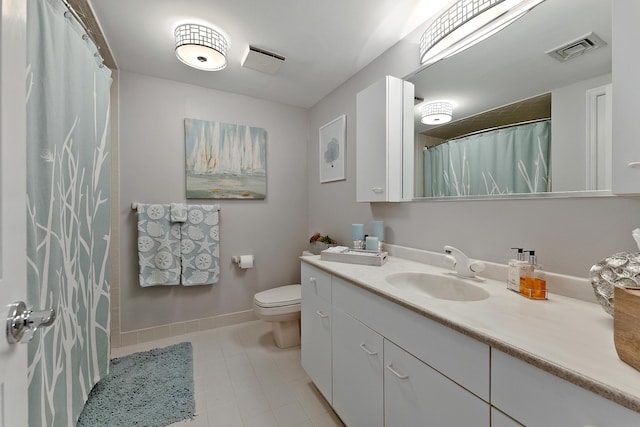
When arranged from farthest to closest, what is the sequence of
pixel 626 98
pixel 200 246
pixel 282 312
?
1. pixel 200 246
2. pixel 282 312
3. pixel 626 98

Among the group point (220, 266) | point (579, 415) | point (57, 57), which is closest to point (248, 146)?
point (220, 266)

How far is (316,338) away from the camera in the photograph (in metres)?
1.48

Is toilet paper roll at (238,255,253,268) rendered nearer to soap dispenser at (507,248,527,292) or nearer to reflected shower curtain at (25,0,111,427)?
reflected shower curtain at (25,0,111,427)

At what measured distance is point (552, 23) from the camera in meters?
0.99

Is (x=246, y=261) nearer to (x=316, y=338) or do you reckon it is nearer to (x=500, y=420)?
(x=316, y=338)

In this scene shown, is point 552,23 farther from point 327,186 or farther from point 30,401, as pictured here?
point 30,401

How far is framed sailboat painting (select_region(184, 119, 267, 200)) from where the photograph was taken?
2.24m

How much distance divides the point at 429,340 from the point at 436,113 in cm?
125

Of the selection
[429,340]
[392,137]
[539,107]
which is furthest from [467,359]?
[392,137]

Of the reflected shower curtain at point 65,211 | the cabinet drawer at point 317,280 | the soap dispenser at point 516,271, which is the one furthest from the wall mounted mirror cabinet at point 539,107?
the reflected shower curtain at point 65,211

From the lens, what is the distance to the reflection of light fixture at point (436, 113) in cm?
140

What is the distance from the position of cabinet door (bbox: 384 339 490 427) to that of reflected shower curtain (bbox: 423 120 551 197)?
0.84 metres

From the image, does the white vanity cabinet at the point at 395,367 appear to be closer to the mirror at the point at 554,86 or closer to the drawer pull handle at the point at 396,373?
the drawer pull handle at the point at 396,373

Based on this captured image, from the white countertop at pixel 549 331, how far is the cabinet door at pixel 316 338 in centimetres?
46
